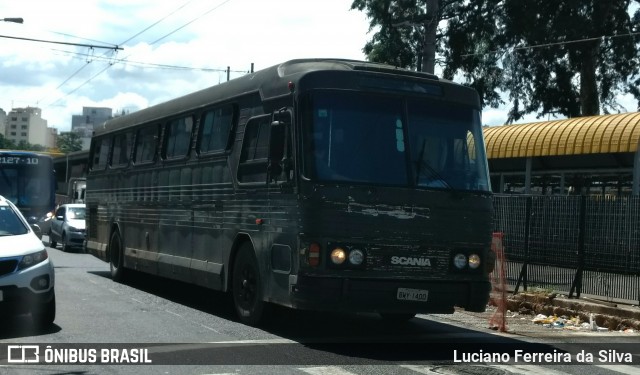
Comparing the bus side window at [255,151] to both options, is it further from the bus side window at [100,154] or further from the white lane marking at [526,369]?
the bus side window at [100,154]

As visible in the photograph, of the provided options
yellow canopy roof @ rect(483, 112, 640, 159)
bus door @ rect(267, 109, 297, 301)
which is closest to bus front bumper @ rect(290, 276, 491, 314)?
bus door @ rect(267, 109, 297, 301)

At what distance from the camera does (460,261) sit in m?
10.8

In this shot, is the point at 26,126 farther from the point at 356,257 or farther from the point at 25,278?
the point at 356,257

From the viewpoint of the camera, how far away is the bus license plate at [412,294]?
10352mm

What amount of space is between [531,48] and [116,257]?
24659 mm

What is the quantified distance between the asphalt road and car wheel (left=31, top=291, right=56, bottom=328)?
0.10 m

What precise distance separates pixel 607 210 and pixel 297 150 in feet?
23.6

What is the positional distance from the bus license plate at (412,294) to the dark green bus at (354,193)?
14mm

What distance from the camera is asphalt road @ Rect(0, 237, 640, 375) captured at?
29.1 feet

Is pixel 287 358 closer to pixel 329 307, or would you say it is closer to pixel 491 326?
pixel 329 307

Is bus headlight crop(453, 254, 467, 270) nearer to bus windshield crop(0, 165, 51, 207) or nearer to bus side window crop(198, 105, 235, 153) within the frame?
bus side window crop(198, 105, 235, 153)

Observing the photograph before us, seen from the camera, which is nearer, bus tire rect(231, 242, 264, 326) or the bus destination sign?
bus tire rect(231, 242, 264, 326)

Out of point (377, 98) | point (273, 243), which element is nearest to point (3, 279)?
point (273, 243)

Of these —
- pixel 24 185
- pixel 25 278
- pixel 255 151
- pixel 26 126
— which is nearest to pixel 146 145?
pixel 255 151
